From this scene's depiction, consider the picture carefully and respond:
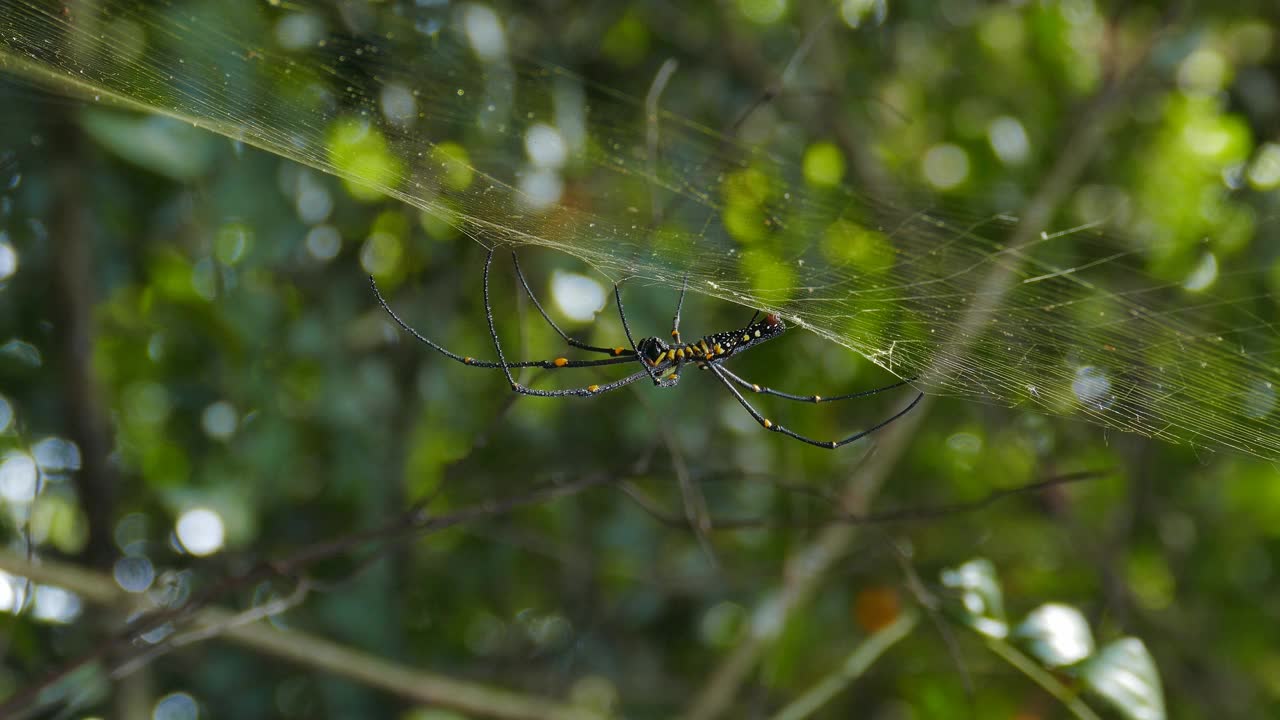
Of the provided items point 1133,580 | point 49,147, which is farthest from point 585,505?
point 1133,580

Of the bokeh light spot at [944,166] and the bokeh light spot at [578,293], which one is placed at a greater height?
the bokeh light spot at [944,166]

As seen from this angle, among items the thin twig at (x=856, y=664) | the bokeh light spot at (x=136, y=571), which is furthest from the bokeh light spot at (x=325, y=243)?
the thin twig at (x=856, y=664)

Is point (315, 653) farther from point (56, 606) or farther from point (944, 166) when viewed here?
point (944, 166)

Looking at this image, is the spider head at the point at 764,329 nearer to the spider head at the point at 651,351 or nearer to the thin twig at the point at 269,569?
the spider head at the point at 651,351

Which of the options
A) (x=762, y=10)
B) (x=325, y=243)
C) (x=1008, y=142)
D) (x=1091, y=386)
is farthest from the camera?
(x=762, y=10)

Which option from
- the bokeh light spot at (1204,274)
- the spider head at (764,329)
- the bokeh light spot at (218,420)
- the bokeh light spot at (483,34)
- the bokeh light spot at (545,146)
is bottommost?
the bokeh light spot at (218,420)

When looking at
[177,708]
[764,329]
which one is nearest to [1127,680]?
[764,329]
